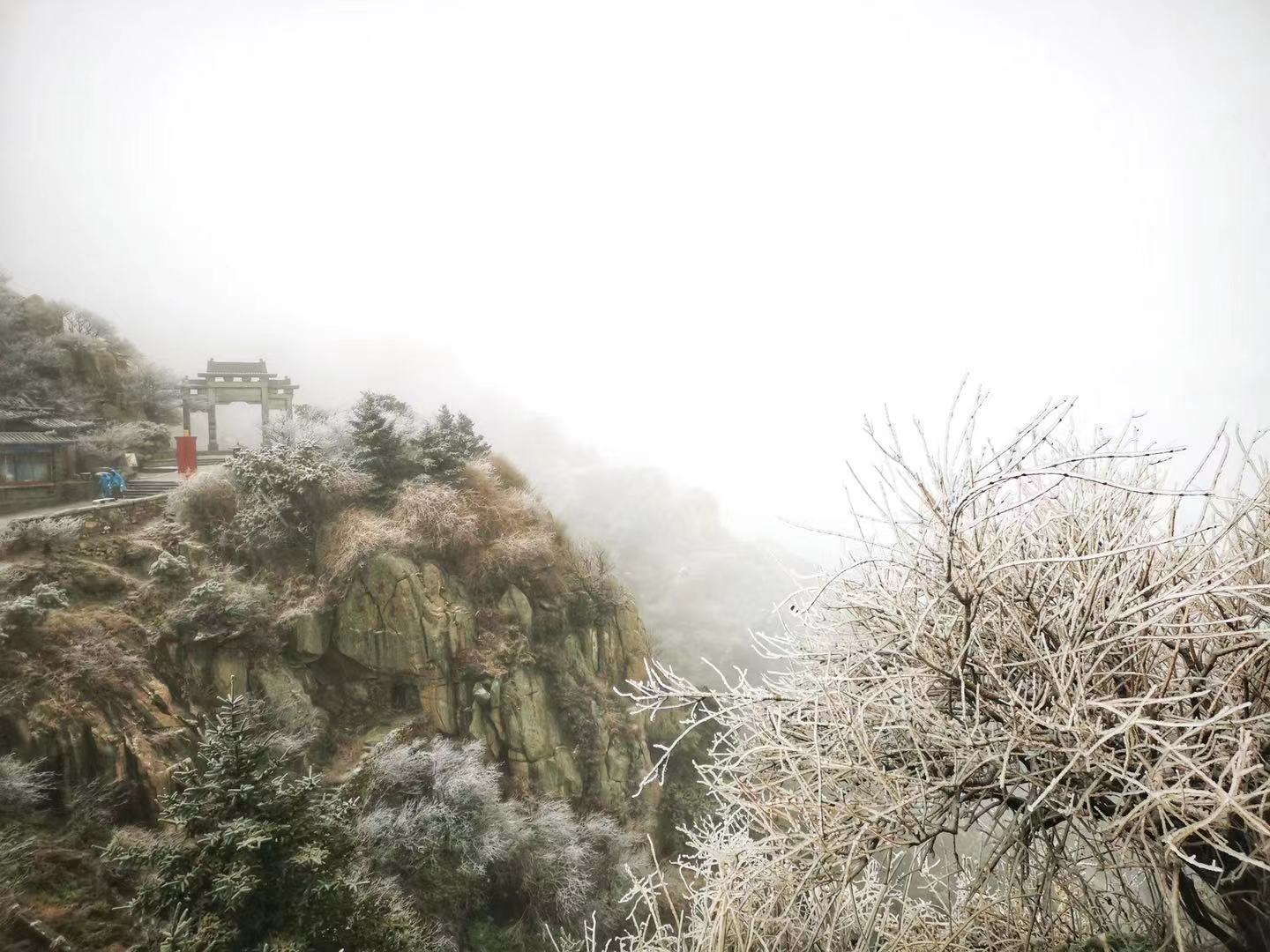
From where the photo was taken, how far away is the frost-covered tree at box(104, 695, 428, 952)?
9.57ft

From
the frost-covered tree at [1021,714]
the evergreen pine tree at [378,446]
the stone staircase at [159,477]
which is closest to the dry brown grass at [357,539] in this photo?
the evergreen pine tree at [378,446]

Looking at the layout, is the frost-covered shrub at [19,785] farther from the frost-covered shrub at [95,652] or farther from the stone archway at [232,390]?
the stone archway at [232,390]

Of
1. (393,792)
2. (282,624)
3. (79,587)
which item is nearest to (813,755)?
(393,792)

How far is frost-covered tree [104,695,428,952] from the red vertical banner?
5243mm

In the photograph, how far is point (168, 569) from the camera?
5.77m

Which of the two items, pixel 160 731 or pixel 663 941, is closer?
pixel 663 941

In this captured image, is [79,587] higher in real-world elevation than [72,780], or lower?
higher

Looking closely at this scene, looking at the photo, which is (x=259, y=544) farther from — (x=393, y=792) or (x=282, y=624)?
(x=393, y=792)

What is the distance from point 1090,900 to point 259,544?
795cm

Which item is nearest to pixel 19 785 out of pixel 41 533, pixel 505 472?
pixel 41 533

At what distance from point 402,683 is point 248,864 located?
350 centimetres

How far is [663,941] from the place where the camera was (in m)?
1.92

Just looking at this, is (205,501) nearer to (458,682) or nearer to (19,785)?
(19,785)

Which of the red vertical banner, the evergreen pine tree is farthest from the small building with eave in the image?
the evergreen pine tree
